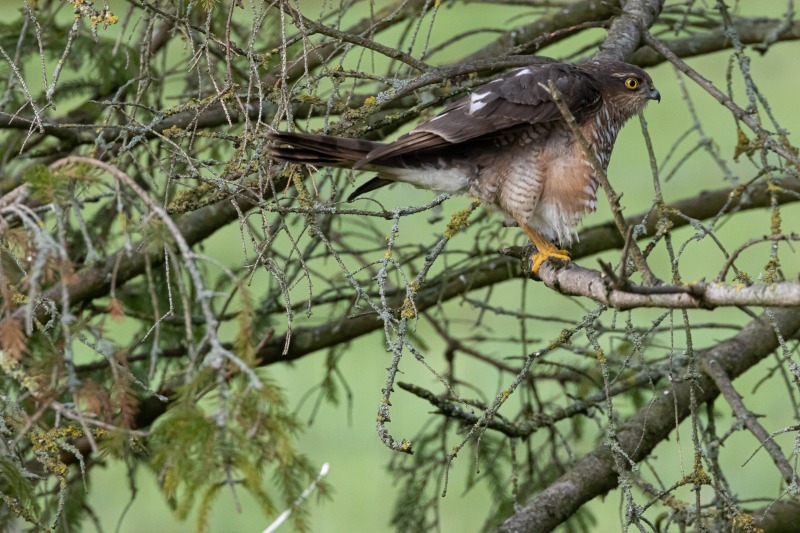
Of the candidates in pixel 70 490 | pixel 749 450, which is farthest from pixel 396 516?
pixel 749 450

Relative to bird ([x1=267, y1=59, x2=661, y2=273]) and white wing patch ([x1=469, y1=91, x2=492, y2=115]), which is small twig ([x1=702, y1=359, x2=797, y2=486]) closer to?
bird ([x1=267, y1=59, x2=661, y2=273])

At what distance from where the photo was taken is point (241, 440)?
1.53 meters

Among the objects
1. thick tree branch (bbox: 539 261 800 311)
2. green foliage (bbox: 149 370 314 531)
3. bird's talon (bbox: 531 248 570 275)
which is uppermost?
bird's talon (bbox: 531 248 570 275)

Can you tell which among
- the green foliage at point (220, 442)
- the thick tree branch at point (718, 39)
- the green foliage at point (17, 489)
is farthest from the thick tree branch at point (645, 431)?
the green foliage at point (220, 442)

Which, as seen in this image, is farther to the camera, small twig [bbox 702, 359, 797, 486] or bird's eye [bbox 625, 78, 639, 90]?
bird's eye [bbox 625, 78, 639, 90]

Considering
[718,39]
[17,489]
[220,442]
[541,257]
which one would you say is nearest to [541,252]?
[541,257]

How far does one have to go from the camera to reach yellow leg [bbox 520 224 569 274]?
3.33 metres

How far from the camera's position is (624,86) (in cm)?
379

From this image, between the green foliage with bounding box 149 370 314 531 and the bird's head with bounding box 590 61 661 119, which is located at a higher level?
the bird's head with bounding box 590 61 661 119

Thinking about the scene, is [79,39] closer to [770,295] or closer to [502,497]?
[502,497]

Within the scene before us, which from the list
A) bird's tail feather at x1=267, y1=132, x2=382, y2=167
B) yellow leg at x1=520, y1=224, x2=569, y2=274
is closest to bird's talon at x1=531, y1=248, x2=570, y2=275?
yellow leg at x1=520, y1=224, x2=569, y2=274

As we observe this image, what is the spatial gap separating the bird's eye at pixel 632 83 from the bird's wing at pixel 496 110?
302 millimetres

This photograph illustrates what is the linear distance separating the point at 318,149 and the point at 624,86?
1.47 metres

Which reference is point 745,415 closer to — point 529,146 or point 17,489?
point 529,146
